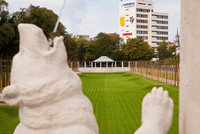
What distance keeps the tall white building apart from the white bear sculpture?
6581 cm

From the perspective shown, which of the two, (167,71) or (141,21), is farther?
→ (141,21)

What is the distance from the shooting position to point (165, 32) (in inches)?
2773

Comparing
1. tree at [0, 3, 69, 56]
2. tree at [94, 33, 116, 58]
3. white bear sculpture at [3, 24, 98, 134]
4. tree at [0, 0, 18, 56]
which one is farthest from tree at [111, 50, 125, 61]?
white bear sculpture at [3, 24, 98, 134]

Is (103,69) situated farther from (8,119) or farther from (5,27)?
(8,119)

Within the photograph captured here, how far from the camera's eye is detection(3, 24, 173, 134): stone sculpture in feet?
5.06

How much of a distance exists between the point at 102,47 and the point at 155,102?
4168cm

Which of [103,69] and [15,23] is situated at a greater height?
[15,23]

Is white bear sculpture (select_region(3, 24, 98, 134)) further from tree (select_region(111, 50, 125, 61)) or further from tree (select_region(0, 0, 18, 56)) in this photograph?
tree (select_region(111, 50, 125, 61))

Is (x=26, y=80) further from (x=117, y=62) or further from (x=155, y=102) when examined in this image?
(x=117, y=62)

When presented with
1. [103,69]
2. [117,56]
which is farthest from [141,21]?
[103,69]

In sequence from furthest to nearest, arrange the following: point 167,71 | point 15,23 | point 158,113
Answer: point 15,23
point 167,71
point 158,113

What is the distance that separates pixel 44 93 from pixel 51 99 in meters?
0.06

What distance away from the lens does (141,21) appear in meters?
66.9

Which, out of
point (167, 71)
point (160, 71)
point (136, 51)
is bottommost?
point (160, 71)
